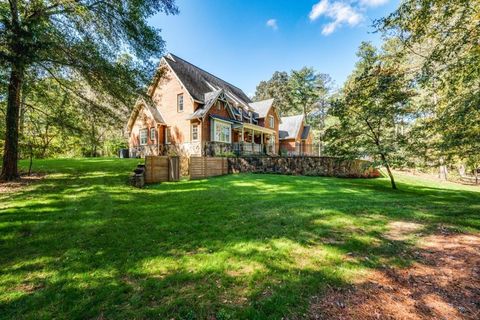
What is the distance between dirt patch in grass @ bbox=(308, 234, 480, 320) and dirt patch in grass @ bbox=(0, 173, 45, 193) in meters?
10.4

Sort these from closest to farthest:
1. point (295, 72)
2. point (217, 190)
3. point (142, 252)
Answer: point (142, 252) → point (217, 190) → point (295, 72)

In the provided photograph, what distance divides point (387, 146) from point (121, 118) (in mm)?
13284

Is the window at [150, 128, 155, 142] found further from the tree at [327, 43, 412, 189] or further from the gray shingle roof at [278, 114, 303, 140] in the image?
the gray shingle roof at [278, 114, 303, 140]

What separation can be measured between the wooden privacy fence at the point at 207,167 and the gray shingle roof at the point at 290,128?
1830 cm

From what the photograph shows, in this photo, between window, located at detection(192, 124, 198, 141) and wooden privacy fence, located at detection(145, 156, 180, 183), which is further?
window, located at detection(192, 124, 198, 141)

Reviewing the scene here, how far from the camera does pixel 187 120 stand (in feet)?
65.9

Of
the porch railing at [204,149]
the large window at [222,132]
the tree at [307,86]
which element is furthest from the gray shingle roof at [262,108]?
the tree at [307,86]

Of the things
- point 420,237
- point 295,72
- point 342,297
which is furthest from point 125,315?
point 295,72

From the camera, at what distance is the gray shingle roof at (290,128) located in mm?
32375

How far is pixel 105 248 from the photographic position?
4.19 metres

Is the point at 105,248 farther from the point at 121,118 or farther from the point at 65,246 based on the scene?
the point at 121,118

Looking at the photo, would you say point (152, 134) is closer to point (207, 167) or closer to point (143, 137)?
point (143, 137)

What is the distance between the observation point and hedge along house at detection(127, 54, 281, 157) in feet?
64.6

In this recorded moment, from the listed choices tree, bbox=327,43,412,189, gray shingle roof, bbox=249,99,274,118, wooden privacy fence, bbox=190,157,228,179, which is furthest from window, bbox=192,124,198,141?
tree, bbox=327,43,412,189
